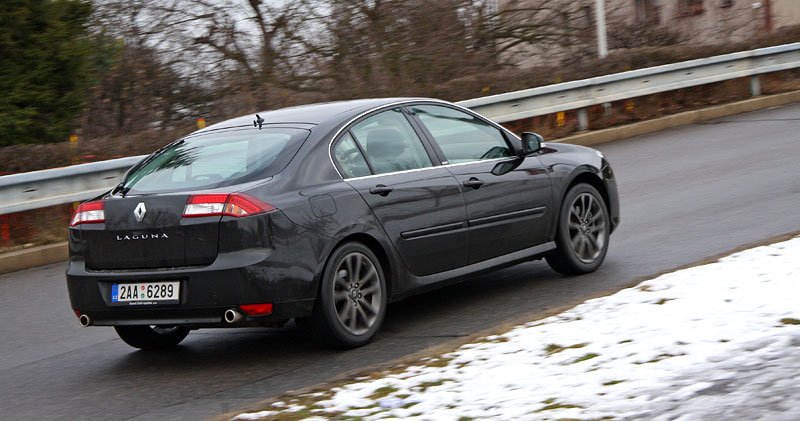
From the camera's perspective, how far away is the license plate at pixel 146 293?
266 inches

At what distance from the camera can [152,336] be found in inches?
304

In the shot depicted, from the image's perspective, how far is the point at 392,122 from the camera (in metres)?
7.85

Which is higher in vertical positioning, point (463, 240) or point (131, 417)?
point (463, 240)

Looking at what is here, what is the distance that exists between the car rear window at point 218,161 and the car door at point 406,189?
39 centimetres

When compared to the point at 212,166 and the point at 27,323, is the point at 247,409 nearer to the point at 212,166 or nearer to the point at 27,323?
the point at 212,166

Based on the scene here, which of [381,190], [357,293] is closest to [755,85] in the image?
[381,190]

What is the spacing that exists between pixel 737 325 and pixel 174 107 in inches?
706

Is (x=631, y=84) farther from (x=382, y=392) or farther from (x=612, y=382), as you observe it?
(x=612, y=382)

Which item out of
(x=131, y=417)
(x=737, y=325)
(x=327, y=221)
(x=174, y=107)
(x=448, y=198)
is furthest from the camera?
(x=174, y=107)

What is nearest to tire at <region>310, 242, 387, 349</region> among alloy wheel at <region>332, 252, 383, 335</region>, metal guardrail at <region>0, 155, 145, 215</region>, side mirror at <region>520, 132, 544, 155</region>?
alloy wheel at <region>332, 252, 383, 335</region>

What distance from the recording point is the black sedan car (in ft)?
21.9

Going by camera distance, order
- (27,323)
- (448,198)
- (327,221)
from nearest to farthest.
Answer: (327,221), (448,198), (27,323)

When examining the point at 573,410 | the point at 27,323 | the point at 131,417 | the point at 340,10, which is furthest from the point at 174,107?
the point at 573,410

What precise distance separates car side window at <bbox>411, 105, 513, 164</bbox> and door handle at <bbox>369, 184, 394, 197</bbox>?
0.73 m
